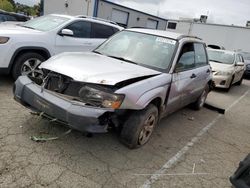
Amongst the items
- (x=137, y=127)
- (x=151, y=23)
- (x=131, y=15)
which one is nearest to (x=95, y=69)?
(x=137, y=127)

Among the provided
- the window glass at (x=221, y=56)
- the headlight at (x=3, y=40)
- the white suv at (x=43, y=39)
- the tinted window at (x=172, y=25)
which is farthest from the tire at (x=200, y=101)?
the tinted window at (x=172, y=25)

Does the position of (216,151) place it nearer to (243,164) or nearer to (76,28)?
(243,164)

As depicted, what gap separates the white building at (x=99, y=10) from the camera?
2020 cm

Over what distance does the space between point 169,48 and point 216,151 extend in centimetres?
197

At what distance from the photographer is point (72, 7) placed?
69.2 feet

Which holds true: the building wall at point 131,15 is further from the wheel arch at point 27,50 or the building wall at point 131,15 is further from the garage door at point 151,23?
the wheel arch at point 27,50

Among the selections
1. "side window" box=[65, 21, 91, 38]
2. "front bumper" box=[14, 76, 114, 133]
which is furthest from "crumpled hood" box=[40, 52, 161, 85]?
"side window" box=[65, 21, 91, 38]

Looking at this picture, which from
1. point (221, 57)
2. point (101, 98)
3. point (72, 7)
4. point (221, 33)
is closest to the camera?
point (101, 98)

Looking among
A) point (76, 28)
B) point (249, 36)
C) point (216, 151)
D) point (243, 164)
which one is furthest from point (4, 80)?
point (249, 36)

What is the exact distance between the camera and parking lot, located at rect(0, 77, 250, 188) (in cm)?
327

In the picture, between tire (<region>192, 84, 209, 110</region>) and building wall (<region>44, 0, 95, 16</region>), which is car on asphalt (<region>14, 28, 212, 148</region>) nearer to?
tire (<region>192, 84, 209, 110</region>)

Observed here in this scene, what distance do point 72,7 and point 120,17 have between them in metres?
4.36

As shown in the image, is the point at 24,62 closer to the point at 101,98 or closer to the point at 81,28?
the point at 81,28

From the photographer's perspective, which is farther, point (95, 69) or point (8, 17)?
point (8, 17)
